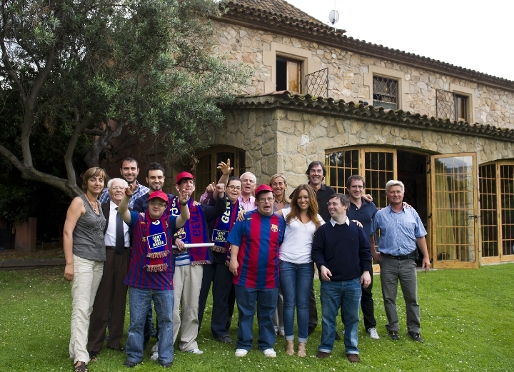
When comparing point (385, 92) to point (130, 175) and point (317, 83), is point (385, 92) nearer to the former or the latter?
point (317, 83)

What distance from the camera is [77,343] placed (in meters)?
3.93

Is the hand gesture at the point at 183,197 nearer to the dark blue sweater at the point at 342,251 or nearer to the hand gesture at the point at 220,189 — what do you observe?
the hand gesture at the point at 220,189

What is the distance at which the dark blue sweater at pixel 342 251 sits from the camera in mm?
4297

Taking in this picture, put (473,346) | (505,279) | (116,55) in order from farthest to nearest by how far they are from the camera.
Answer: (505,279) < (116,55) < (473,346)

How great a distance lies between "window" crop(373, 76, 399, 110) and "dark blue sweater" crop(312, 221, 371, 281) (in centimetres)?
897

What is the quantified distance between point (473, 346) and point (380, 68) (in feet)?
30.3

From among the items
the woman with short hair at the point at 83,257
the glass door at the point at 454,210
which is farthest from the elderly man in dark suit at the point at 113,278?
the glass door at the point at 454,210

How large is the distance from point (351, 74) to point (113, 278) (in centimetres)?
950

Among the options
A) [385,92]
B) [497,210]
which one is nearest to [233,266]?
[497,210]

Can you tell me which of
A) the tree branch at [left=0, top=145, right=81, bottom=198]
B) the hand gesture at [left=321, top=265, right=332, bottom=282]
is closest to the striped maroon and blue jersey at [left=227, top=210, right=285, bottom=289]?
the hand gesture at [left=321, top=265, right=332, bottom=282]

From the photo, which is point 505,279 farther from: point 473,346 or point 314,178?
point 314,178

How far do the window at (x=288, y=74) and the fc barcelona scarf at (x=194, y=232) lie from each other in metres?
7.52

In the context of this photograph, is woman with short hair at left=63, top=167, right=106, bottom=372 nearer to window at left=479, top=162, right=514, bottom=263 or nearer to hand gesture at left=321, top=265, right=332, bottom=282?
hand gesture at left=321, top=265, right=332, bottom=282

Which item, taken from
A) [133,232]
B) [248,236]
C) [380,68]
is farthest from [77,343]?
[380,68]
